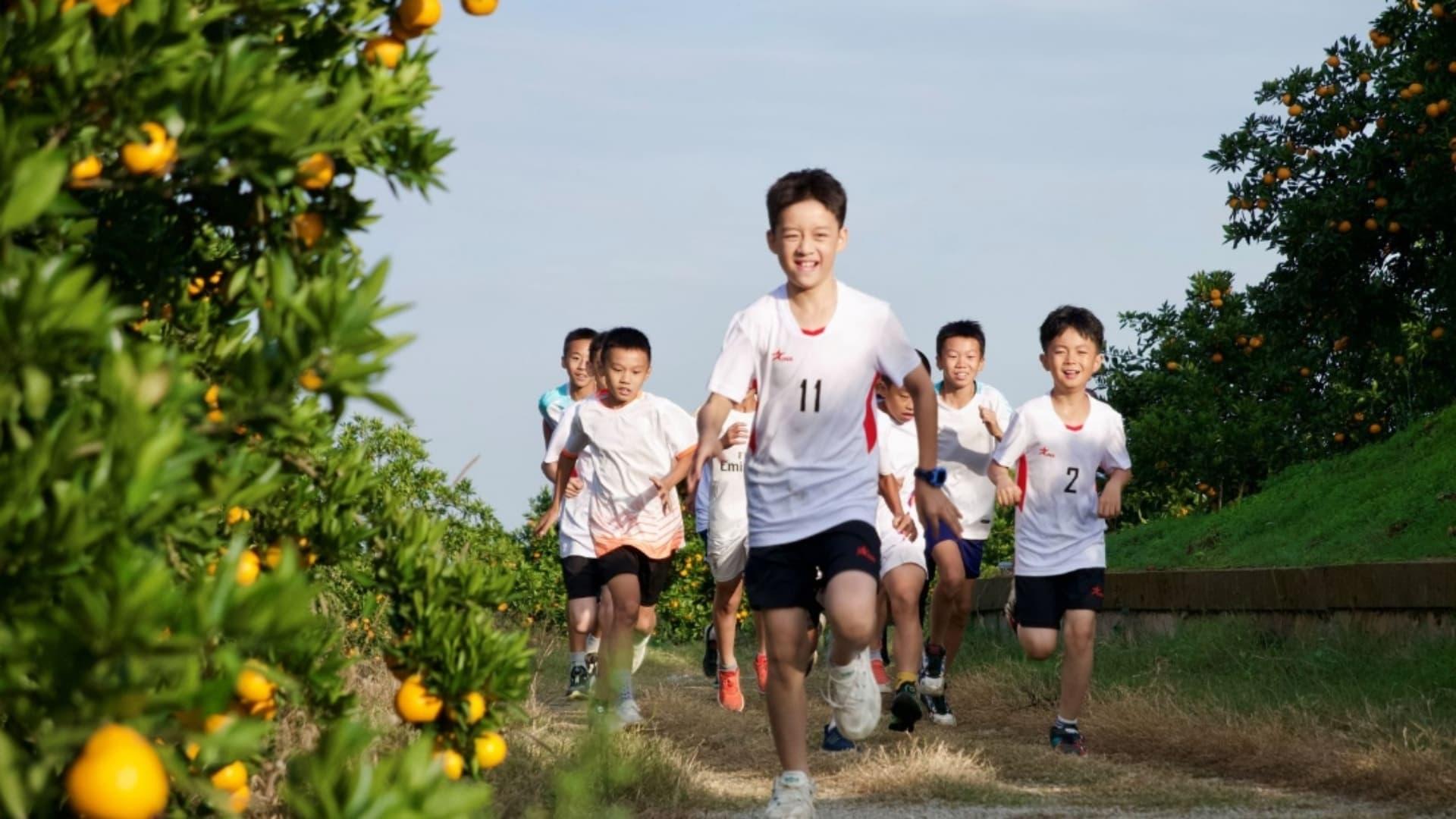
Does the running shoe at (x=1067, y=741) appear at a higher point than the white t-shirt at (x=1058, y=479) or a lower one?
lower

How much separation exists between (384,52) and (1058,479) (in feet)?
18.9

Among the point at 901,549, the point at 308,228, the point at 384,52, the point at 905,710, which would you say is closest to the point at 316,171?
the point at 308,228

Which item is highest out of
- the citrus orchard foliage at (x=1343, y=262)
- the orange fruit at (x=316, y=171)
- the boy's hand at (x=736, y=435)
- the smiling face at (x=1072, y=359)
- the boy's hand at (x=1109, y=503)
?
the citrus orchard foliage at (x=1343, y=262)

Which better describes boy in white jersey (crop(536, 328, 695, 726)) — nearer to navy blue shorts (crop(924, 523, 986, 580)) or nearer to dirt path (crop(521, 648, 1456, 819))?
dirt path (crop(521, 648, 1456, 819))

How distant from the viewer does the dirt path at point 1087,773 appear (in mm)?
6105

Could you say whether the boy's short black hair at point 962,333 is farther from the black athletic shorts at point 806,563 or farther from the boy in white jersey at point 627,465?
the black athletic shorts at point 806,563

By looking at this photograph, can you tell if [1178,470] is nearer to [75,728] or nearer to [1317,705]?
[1317,705]

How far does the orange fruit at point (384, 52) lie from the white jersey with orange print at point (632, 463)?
6.60 metres

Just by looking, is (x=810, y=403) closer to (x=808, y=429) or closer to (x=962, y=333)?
(x=808, y=429)

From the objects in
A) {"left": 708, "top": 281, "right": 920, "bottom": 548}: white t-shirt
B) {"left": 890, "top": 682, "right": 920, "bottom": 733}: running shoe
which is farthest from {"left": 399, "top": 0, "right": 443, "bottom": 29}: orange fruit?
{"left": 890, "top": 682, "right": 920, "bottom": 733}: running shoe

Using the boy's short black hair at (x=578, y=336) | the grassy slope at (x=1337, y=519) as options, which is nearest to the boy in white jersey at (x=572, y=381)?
the boy's short black hair at (x=578, y=336)

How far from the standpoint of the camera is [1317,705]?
7.82m

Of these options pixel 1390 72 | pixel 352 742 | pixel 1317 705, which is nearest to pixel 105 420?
pixel 352 742

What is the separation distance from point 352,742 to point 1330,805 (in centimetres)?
470
